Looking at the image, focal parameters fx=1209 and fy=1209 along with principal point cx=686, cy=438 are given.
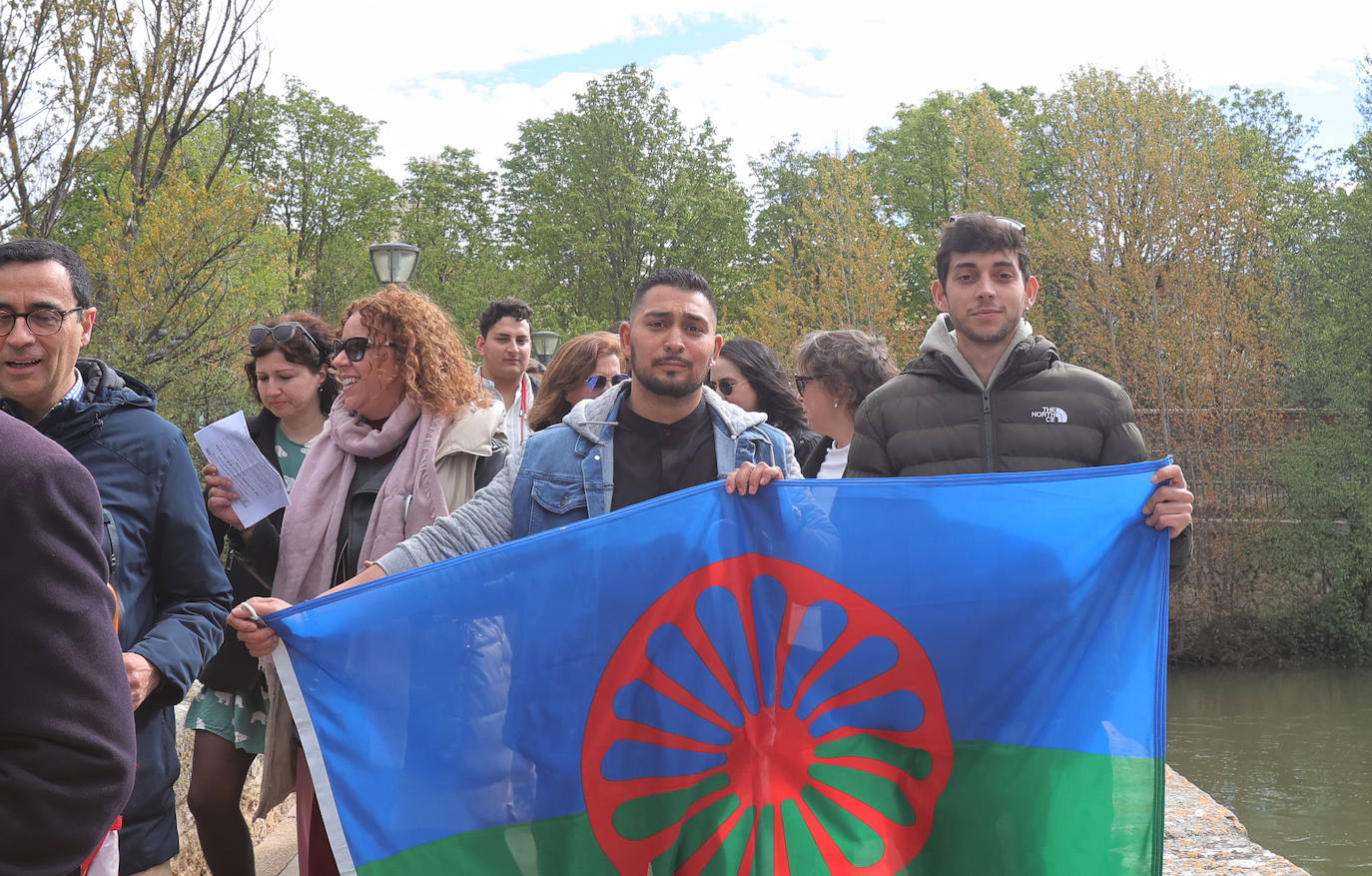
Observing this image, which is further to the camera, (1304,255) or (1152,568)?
(1304,255)

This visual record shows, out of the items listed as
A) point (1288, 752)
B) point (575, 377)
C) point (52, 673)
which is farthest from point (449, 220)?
point (52, 673)

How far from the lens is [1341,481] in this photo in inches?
1184

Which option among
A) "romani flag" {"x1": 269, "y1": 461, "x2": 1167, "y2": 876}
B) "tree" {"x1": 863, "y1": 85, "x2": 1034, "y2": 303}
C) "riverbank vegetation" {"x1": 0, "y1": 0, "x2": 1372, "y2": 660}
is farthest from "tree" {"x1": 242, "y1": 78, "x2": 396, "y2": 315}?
"romani flag" {"x1": 269, "y1": 461, "x2": 1167, "y2": 876}

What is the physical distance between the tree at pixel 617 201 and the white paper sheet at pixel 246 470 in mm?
29694

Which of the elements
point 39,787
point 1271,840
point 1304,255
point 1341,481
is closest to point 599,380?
point 39,787

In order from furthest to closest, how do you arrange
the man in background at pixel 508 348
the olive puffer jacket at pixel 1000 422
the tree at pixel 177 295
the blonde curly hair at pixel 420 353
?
the tree at pixel 177 295 → the man in background at pixel 508 348 → the blonde curly hair at pixel 420 353 → the olive puffer jacket at pixel 1000 422

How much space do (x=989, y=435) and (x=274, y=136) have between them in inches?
1528

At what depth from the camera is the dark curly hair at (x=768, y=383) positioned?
18.2 feet

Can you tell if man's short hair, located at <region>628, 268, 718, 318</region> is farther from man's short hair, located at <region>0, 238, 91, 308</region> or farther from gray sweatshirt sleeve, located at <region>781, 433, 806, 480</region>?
man's short hair, located at <region>0, 238, 91, 308</region>

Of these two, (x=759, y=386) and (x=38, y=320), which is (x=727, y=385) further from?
(x=38, y=320)

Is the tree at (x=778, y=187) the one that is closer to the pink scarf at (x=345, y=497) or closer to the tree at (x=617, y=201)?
the tree at (x=617, y=201)

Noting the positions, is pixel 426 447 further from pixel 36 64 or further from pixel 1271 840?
pixel 1271 840

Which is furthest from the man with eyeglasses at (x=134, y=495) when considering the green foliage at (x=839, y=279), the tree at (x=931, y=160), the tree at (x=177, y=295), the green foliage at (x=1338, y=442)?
the tree at (x=931, y=160)

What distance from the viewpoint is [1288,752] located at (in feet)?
68.2
